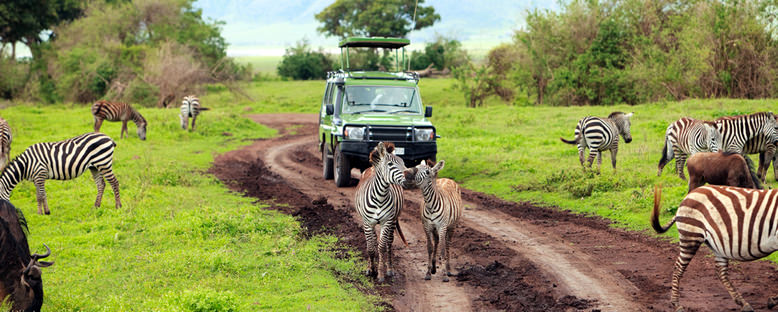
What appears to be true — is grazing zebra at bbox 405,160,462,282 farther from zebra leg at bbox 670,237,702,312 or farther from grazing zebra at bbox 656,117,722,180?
grazing zebra at bbox 656,117,722,180

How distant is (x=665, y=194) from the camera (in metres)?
12.9

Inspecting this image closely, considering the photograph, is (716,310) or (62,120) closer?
(716,310)

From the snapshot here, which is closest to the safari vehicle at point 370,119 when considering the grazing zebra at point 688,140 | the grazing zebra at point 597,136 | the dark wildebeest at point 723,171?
the grazing zebra at point 597,136

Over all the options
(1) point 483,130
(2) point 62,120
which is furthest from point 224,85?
(1) point 483,130

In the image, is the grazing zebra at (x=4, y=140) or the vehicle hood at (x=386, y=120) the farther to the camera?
the grazing zebra at (x=4, y=140)

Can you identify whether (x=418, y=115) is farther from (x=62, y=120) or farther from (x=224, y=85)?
(x=224, y=85)

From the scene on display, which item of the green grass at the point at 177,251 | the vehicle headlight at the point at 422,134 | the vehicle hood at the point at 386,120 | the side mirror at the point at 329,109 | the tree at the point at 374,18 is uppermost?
the tree at the point at 374,18

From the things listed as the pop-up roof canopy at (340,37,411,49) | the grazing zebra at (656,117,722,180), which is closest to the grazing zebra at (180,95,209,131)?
the pop-up roof canopy at (340,37,411,49)

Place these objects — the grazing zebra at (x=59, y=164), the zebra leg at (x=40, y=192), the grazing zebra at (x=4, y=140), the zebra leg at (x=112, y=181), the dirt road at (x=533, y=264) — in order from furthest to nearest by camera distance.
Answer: the grazing zebra at (x=4, y=140) < the zebra leg at (x=112, y=181) < the zebra leg at (x=40, y=192) < the grazing zebra at (x=59, y=164) < the dirt road at (x=533, y=264)

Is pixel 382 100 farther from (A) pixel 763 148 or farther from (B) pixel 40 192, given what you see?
(A) pixel 763 148

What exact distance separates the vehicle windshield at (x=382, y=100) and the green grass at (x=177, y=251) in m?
3.71

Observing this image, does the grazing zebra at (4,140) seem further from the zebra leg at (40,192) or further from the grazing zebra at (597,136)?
the grazing zebra at (597,136)

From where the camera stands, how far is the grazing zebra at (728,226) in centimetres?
677

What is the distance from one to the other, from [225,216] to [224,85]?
112ft
